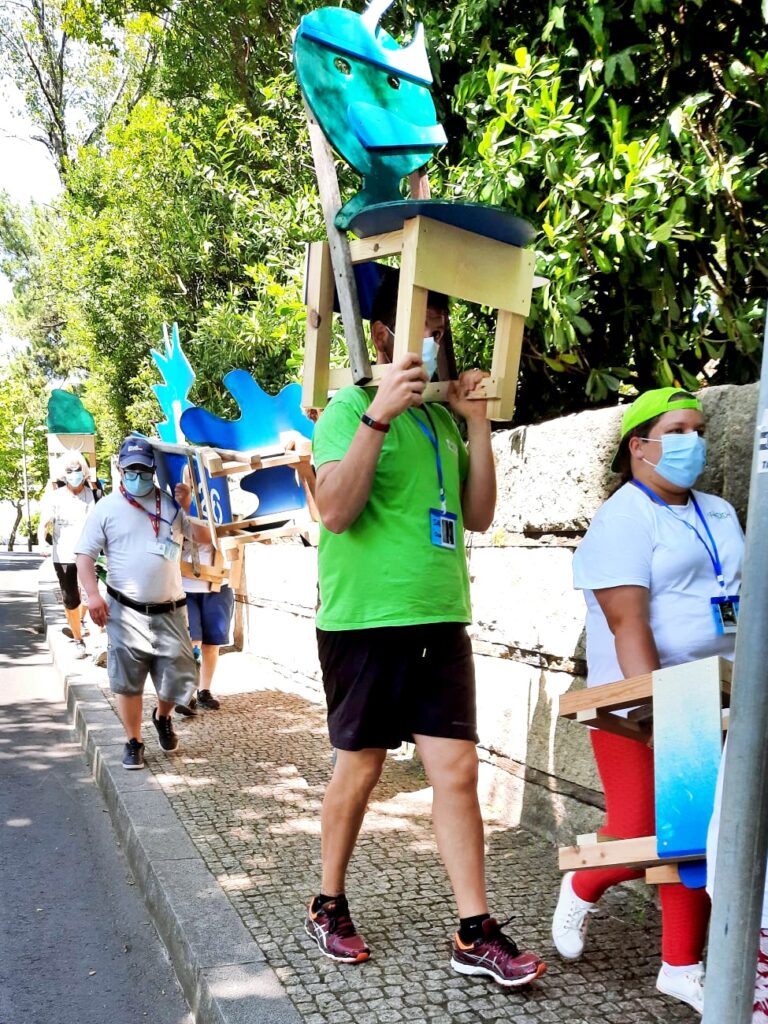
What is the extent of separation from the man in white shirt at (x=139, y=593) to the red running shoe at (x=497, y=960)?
3178 millimetres

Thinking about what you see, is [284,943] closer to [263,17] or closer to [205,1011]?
[205,1011]

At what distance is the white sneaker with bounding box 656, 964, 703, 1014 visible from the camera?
2.88 metres

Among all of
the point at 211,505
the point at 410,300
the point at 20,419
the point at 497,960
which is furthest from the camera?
the point at 20,419

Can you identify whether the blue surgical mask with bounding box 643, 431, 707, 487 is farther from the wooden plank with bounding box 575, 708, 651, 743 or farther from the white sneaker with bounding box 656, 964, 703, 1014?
the white sneaker with bounding box 656, 964, 703, 1014

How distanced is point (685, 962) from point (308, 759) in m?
3.47

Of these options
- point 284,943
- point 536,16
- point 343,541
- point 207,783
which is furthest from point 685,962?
point 536,16

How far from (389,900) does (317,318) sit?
6.99 ft

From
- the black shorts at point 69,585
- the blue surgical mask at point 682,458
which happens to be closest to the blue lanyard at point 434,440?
the blue surgical mask at point 682,458

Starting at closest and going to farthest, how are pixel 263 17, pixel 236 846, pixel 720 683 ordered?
pixel 720 683, pixel 236 846, pixel 263 17

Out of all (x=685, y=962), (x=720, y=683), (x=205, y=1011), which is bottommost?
(x=205, y=1011)

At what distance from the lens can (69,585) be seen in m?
10.5

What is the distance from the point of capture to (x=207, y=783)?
5551 millimetres

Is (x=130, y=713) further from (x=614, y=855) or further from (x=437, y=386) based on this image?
(x=614, y=855)

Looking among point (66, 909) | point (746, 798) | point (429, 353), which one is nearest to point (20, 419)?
point (66, 909)
